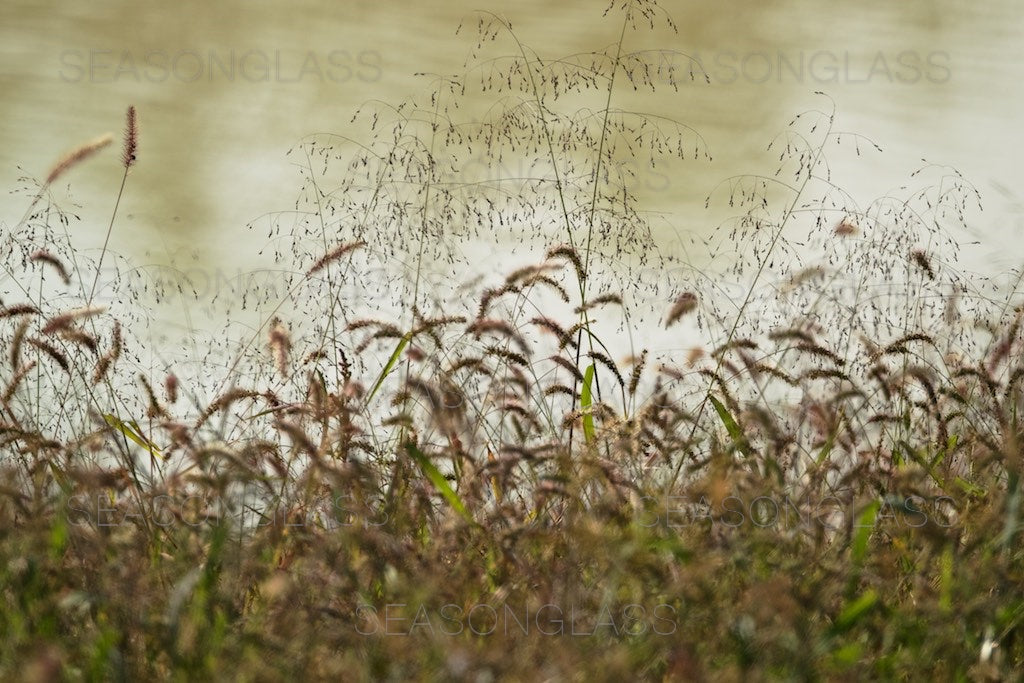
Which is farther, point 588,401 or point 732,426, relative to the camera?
point 588,401

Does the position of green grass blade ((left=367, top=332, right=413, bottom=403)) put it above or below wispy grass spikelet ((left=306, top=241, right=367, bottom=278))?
below

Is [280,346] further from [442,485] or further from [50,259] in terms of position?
[50,259]

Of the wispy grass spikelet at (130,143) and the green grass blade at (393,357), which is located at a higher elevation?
the wispy grass spikelet at (130,143)

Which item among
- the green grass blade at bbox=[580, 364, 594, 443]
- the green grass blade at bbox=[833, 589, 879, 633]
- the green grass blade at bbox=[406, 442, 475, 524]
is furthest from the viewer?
the green grass blade at bbox=[580, 364, 594, 443]

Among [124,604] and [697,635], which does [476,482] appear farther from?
[124,604]

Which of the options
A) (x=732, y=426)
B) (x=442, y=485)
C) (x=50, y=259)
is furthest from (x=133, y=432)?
(x=732, y=426)

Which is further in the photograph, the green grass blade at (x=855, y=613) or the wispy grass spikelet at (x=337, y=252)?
the wispy grass spikelet at (x=337, y=252)

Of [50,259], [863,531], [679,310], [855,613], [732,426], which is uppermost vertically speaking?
[50,259]

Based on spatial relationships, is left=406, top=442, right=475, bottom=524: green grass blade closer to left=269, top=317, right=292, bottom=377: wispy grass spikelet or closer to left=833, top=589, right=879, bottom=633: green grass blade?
left=269, top=317, right=292, bottom=377: wispy grass spikelet

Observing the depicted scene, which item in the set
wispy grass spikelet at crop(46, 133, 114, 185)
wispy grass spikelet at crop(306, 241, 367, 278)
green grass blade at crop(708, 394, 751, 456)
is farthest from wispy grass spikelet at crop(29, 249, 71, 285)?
green grass blade at crop(708, 394, 751, 456)

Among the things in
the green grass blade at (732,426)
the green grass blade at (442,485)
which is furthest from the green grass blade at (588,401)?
the green grass blade at (442,485)

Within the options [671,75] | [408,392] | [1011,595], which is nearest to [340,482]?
[408,392]

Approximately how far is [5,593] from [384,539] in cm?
81

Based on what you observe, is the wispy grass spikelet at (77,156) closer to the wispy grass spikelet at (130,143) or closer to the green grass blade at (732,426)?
the wispy grass spikelet at (130,143)
